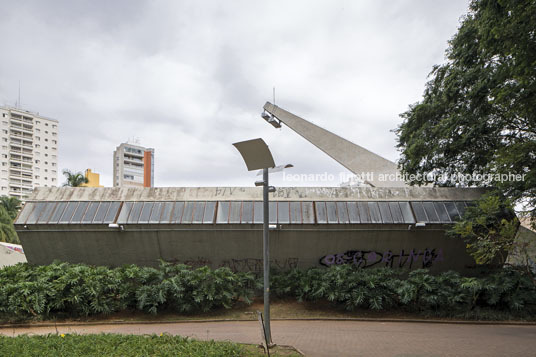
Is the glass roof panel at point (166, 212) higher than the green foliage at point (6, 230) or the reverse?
higher

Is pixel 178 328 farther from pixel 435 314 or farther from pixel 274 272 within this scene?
pixel 435 314

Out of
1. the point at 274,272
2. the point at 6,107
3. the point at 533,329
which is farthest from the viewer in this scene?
the point at 6,107

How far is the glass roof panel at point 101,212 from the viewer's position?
637 inches

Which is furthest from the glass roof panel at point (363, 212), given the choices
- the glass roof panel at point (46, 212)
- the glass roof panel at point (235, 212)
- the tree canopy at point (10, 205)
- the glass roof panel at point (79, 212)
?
the tree canopy at point (10, 205)

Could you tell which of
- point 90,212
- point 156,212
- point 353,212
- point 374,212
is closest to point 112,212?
point 90,212

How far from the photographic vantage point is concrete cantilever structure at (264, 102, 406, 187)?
22.1m

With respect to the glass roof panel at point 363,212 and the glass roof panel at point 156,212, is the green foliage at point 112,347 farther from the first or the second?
the glass roof panel at point 363,212

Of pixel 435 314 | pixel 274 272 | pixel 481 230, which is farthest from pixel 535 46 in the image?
pixel 274 272

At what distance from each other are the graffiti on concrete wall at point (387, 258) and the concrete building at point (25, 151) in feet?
293

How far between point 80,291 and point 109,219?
3.96 meters

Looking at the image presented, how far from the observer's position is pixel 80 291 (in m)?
12.9

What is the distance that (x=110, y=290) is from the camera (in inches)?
527

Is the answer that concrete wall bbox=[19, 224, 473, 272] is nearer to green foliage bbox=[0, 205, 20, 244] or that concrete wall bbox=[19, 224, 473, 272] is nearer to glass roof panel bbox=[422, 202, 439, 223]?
glass roof panel bbox=[422, 202, 439, 223]

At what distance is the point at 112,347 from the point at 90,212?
1015 cm
